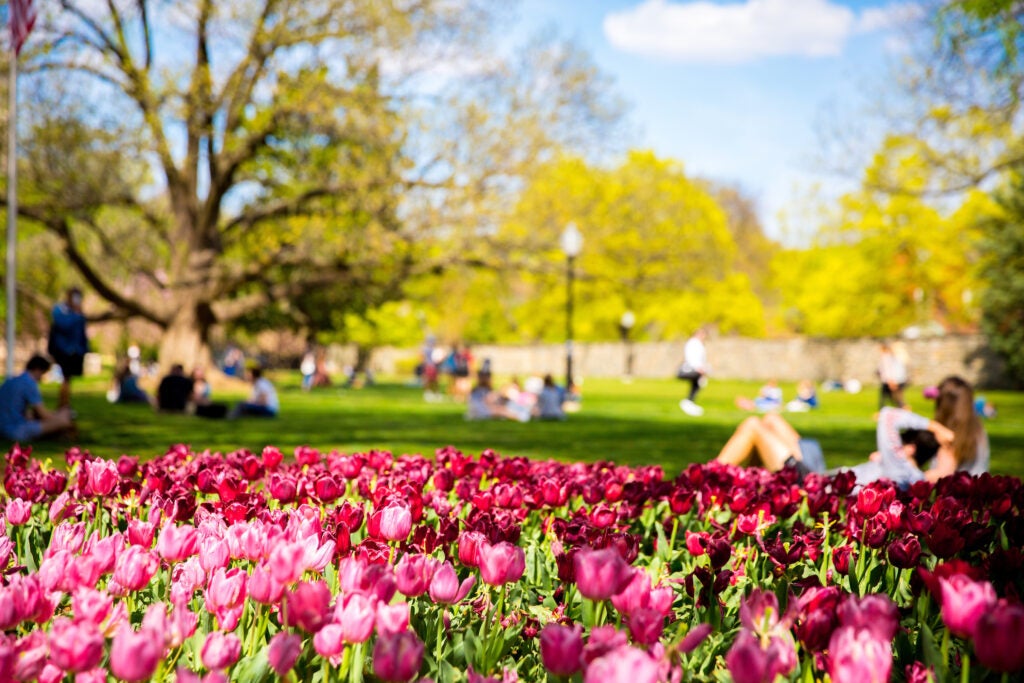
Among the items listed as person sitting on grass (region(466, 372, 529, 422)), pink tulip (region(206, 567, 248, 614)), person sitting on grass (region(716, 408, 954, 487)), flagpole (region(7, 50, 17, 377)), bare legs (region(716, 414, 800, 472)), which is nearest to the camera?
pink tulip (region(206, 567, 248, 614))

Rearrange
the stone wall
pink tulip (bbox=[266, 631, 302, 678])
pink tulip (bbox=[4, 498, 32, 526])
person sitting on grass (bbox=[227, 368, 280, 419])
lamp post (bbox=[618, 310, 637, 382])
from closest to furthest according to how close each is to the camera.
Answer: pink tulip (bbox=[266, 631, 302, 678]), pink tulip (bbox=[4, 498, 32, 526]), person sitting on grass (bbox=[227, 368, 280, 419]), the stone wall, lamp post (bbox=[618, 310, 637, 382])

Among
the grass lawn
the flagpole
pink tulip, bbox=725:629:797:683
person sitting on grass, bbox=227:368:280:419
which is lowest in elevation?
the grass lawn

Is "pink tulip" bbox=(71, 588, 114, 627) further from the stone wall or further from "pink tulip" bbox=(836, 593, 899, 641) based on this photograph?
the stone wall

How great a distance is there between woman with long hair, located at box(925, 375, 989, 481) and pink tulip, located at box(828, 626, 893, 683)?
489 centimetres

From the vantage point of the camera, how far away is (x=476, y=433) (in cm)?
1238

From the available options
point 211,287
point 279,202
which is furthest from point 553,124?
point 211,287

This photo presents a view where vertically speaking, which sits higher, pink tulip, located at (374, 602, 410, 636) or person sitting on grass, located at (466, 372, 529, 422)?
pink tulip, located at (374, 602, 410, 636)

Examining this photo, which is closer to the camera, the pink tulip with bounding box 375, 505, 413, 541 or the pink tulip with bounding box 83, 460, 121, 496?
the pink tulip with bounding box 375, 505, 413, 541

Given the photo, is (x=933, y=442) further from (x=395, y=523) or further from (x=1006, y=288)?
(x=1006, y=288)

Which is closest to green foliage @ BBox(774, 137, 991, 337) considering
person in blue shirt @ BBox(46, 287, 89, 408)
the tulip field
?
person in blue shirt @ BBox(46, 287, 89, 408)

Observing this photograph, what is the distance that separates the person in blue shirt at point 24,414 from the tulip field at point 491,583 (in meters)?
5.30

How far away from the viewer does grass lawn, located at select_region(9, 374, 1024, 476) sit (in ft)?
30.5

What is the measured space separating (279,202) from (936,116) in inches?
585

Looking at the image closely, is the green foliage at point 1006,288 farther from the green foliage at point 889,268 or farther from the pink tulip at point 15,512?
the pink tulip at point 15,512
